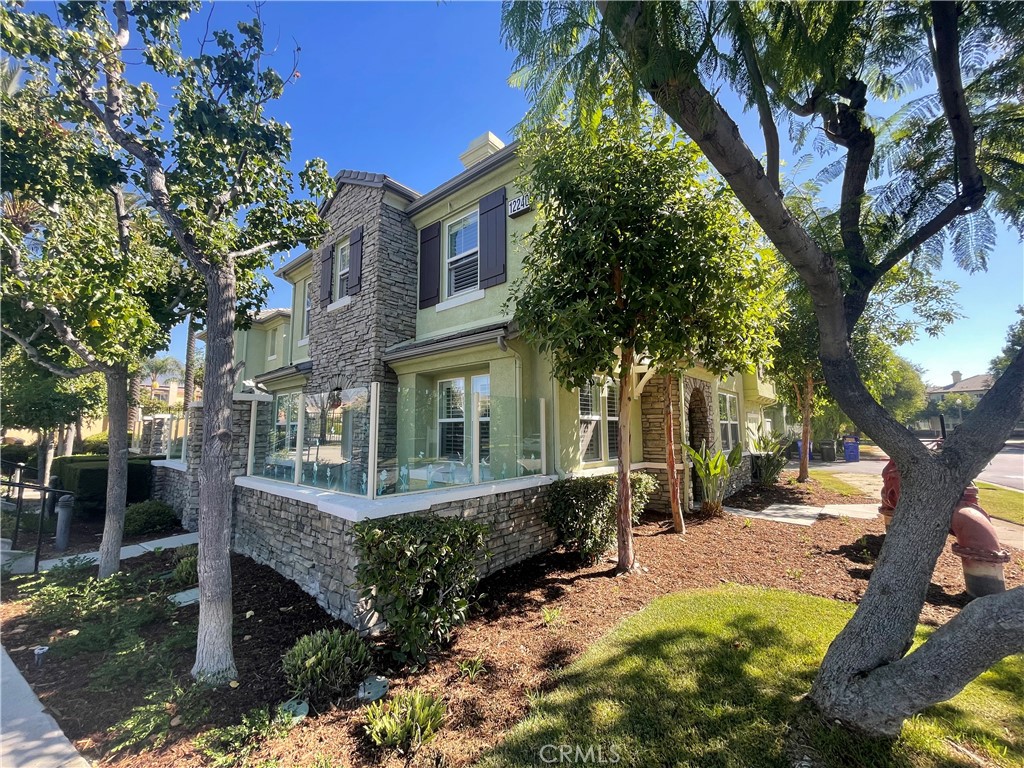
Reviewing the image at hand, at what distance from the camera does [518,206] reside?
338 inches

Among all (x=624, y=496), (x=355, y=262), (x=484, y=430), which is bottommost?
(x=624, y=496)

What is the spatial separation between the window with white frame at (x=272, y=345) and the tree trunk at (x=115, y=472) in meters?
9.65

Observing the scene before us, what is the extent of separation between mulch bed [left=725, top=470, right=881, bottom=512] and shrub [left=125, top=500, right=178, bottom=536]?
46.0ft

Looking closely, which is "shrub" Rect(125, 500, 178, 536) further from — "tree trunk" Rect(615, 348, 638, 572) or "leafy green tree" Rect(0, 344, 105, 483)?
"tree trunk" Rect(615, 348, 638, 572)

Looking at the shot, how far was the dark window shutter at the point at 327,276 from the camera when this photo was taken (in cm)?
1153

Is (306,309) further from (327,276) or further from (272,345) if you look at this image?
Result: (272,345)

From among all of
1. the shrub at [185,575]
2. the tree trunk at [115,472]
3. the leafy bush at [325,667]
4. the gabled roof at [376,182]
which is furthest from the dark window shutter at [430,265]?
the leafy bush at [325,667]

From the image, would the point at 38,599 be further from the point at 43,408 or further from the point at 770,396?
the point at 770,396

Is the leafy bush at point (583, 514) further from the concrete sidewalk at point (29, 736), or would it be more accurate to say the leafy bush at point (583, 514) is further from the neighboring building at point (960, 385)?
the neighboring building at point (960, 385)

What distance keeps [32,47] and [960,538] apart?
11.9m

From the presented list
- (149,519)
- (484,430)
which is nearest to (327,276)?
(149,519)

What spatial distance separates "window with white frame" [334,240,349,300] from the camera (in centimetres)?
1129

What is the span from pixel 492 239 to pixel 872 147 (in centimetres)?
643

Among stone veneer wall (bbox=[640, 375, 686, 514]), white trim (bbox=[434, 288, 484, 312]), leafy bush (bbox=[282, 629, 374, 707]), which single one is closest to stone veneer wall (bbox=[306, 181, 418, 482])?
white trim (bbox=[434, 288, 484, 312])
